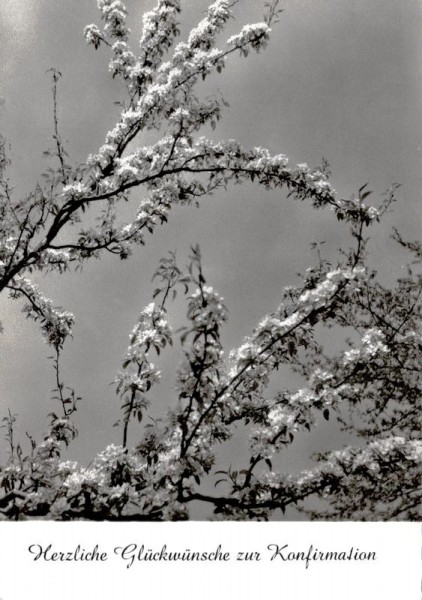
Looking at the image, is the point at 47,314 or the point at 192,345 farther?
the point at 47,314

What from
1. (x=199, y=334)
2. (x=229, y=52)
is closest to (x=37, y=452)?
Answer: (x=199, y=334)

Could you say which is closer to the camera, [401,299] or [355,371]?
[355,371]

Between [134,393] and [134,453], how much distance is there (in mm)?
380

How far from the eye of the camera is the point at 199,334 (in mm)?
2619

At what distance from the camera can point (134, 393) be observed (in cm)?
346

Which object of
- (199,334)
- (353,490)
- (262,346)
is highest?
(262,346)
